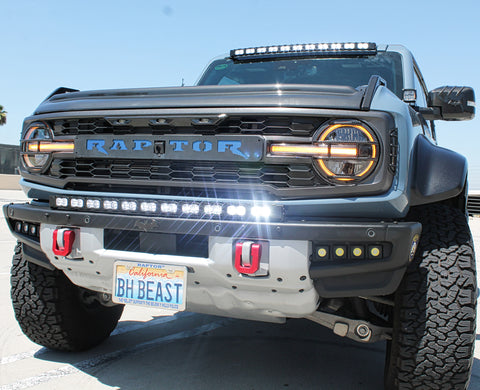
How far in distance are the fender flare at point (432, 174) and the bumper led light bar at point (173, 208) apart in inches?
24.9

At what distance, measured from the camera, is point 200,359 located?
3.19 meters

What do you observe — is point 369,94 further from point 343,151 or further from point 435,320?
point 435,320

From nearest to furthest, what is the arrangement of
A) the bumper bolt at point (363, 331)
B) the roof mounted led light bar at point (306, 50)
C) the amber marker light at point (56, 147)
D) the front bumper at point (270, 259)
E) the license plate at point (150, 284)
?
the front bumper at point (270, 259), the license plate at point (150, 284), the bumper bolt at point (363, 331), the amber marker light at point (56, 147), the roof mounted led light bar at point (306, 50)

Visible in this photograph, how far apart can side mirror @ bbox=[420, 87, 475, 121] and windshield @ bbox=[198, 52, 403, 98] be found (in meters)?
0.50

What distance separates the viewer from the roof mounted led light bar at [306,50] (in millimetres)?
3711

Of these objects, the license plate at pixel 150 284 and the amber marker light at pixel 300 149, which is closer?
the amber marker light at pixel 300 149

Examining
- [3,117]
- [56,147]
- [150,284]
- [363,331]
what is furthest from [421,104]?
[3,117]

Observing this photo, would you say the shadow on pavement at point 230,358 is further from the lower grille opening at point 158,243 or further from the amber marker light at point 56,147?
the amber marker light at point 56,147

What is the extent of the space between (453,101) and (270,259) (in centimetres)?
143

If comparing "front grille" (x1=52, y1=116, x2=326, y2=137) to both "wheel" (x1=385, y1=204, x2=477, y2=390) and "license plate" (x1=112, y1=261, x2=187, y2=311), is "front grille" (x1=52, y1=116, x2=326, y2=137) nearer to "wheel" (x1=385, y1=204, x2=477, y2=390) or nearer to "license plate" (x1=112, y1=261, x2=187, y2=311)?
"license plate" (x1=112, y1=261, x2=187, y2=311)

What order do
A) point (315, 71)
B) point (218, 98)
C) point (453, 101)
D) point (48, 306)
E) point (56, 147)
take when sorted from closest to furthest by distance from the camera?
point (218, 98)
point (56, 147)
point (453, 101)
point (48, 306)
point (315, 71)

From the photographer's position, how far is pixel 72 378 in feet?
9.41

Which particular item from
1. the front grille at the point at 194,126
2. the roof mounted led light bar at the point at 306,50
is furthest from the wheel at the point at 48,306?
the roof mounted led light bar at the point at 306,50

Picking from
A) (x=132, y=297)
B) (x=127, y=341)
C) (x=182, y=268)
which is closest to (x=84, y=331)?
(x=127, y=341)
